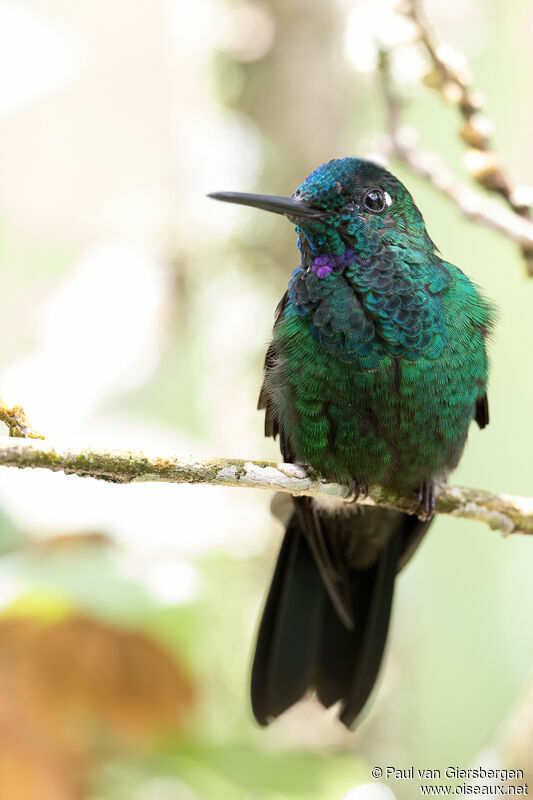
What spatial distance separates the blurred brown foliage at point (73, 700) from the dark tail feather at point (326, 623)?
409 millimetres

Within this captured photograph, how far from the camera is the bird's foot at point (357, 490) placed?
247 centimetres

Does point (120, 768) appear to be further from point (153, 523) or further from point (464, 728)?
point (464, 728)

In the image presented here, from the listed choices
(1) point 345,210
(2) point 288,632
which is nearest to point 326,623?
(2) point 288,632

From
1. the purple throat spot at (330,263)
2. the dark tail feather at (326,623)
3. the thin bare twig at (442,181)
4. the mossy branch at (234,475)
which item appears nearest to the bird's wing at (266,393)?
the purple throat spot at (330,263)

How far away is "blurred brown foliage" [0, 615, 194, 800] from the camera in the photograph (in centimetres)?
308

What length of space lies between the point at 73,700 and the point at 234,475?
5.38 feet

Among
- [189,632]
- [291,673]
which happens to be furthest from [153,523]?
[291,673]

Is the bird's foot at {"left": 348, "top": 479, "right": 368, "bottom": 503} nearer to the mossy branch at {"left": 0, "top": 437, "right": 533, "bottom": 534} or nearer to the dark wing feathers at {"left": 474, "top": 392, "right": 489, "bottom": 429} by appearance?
the mossy branch at {"left": 0, "top": 437, "right": 533, "bottom": 534}

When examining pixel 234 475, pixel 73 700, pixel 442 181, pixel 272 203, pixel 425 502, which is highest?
pixel 442 181

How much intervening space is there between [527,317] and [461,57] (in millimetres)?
3626

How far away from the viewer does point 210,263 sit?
4188 mm

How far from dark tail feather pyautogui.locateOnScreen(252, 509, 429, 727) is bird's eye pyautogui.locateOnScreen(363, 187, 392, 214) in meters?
1.05

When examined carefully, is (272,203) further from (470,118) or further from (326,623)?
(326,623)

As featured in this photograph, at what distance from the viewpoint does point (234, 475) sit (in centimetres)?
194
